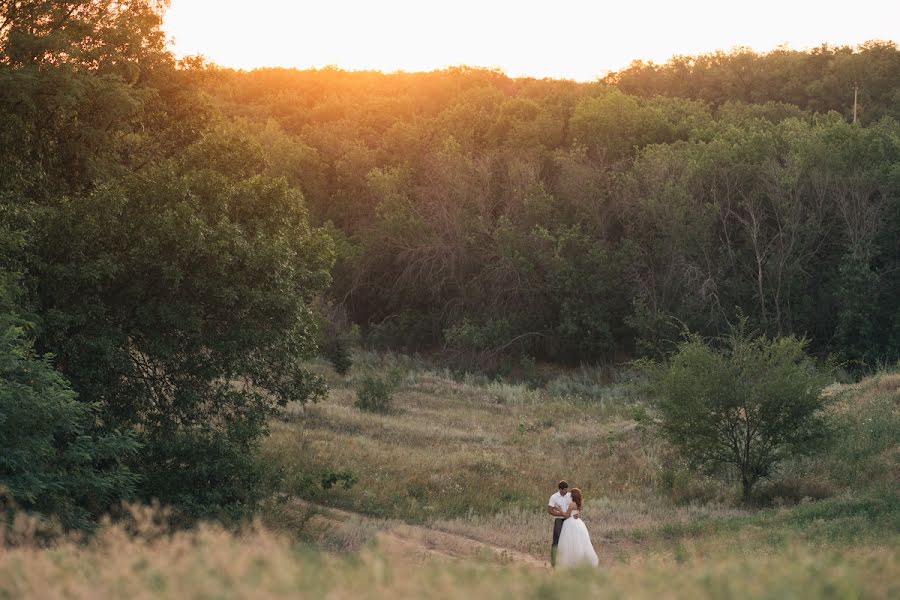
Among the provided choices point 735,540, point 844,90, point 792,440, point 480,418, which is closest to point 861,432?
point 792,440

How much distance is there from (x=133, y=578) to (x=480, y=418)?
3448 cm

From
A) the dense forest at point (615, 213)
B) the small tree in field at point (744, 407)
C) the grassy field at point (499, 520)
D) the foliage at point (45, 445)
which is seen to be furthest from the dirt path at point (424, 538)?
the dense forest at point (615, 213)

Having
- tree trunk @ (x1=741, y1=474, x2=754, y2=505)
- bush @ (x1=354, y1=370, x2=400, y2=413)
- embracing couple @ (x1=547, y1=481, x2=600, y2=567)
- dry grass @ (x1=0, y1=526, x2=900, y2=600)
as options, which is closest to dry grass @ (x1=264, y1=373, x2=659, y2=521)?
bush @ (x1=354, y1=370, x2=400, y2=413)

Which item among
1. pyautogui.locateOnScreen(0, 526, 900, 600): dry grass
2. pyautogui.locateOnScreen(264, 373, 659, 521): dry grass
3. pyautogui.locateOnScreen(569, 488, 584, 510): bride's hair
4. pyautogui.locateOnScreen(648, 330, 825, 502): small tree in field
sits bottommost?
pyautogui.locateOnScreen(264, 373, 659, 521): dry grass

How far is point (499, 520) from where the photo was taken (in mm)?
22234

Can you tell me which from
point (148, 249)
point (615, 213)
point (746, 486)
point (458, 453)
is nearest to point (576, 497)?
point (148, 249)

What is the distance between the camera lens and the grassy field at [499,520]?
17.0ft

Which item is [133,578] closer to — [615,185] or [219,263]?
[219,263]

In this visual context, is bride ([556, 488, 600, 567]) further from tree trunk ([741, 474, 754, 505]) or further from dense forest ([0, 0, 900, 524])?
tree trunk ([741, 474, 754, 505])

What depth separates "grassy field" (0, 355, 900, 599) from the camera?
5172 millimetres

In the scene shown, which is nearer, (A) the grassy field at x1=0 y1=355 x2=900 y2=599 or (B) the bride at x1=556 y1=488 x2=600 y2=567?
(A) the grassy field at x1=0 y1=355 x2=900 y2=599

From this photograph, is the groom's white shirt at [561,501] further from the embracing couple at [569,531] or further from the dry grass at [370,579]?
the dry grass at [370,579]

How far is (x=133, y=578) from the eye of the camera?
17.6 ft

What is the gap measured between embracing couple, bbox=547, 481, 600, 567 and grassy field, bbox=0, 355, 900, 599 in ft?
3.05
